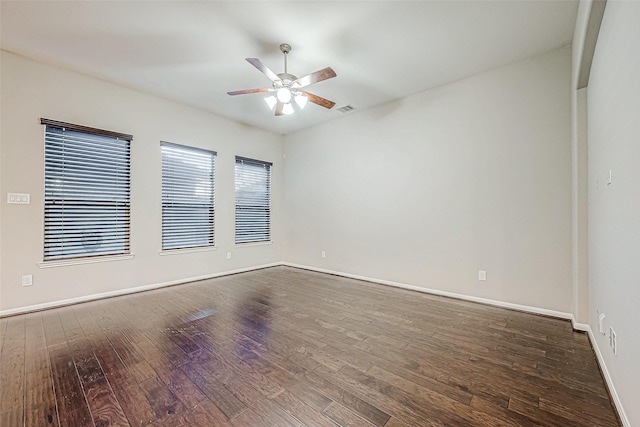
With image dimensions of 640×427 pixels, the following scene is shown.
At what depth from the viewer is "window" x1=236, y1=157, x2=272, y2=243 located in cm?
528

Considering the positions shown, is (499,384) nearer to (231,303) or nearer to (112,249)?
(231,303)

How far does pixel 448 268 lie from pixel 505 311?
805 mm

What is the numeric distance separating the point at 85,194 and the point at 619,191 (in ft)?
17.2

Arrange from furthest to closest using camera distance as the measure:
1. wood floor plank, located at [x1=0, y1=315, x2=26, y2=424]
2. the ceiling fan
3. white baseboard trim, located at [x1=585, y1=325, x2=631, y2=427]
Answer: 1. the ceiling fan
2. wood floor plank, located at [x1=0, y1=315, x2=26, y2=424]
3. white baseboard trim, located at [x1=585, y1=325, x2=631, y2=427]

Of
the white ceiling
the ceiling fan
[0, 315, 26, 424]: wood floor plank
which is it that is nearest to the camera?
[0, 315, 26, 424]: wood floor plank

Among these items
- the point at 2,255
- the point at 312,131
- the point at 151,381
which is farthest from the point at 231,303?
the point at 312,131

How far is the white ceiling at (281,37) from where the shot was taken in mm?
2355

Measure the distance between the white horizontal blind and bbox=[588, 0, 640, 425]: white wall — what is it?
16.5 feet

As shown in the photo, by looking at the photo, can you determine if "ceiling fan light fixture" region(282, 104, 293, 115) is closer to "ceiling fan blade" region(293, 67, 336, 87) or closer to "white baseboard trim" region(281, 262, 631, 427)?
"ceiling fan blade" region(293, 67, 336, 87)

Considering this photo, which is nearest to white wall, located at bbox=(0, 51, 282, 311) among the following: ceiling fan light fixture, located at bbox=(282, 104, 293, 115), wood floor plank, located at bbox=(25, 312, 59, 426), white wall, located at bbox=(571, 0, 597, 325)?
wood floor plank, located at bbox=(25, 312, 59, 426)

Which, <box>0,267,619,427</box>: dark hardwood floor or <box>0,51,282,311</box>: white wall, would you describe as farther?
<box>0,51,282,311</box>: white wall

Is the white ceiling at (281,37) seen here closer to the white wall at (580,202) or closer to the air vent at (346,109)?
the white wall at (580,202)

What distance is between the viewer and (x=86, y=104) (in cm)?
349

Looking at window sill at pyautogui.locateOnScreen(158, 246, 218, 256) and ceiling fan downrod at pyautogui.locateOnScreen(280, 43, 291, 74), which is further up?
ceiling fan downrod at pyautogui.locateOnScreen(280, 43, 291, 74)
